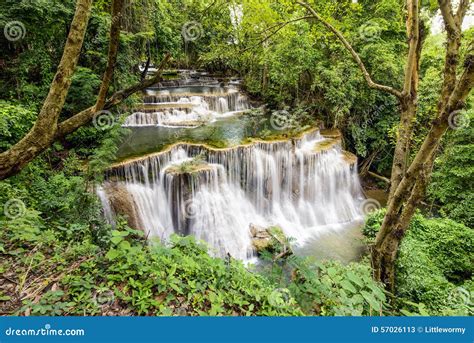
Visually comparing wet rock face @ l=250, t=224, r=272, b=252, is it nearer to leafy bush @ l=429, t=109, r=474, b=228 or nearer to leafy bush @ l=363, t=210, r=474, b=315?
leafy bush @ l=363, t=210, r=474, b=315

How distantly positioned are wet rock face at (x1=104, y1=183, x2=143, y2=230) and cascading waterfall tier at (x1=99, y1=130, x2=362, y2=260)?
0.08 ft

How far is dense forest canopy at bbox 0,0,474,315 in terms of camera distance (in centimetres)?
245

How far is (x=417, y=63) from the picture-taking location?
11.0ft

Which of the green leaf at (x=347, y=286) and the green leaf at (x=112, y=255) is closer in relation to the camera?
the green leaf at (x=347, y=286)

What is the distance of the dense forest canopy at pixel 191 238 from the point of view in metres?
2.45

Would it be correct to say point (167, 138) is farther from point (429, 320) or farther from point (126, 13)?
point (429, 320)

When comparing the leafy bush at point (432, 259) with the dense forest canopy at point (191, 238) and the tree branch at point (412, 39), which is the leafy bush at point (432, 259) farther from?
the tree branch at point (412, 39)

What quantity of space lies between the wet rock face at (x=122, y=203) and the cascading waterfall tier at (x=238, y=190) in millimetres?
24

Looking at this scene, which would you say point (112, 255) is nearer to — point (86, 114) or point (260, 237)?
point (86, 114)

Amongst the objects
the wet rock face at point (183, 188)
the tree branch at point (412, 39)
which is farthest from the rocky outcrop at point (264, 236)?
the tree branch at point (412, 39)

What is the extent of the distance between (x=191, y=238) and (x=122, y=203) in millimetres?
4020

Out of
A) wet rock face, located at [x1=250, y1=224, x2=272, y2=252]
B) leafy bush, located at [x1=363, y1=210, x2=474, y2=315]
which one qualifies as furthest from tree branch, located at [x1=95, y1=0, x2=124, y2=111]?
wet rock face, located at [x1=250, y1=224, x2=272, y2=252]

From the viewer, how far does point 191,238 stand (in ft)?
11.2

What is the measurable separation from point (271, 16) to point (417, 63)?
8236 mm
